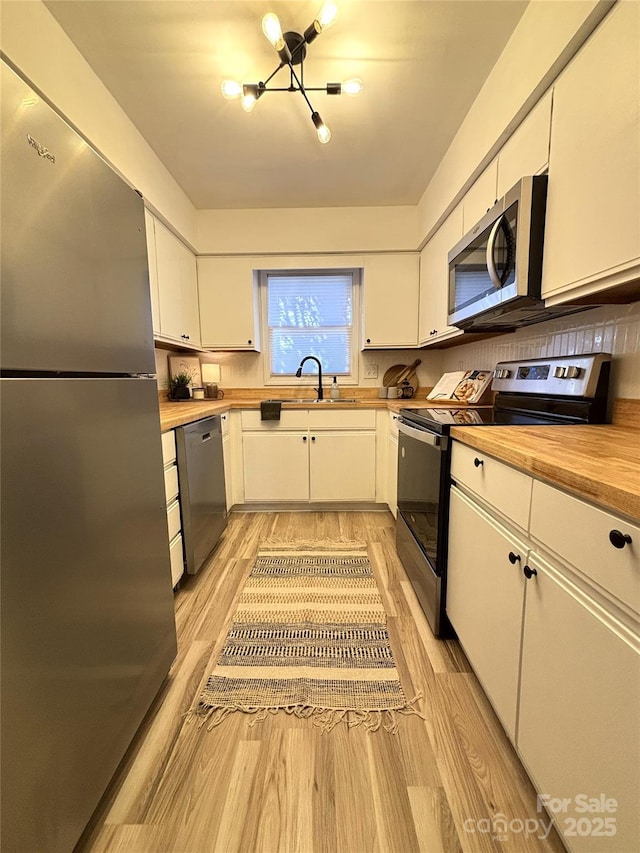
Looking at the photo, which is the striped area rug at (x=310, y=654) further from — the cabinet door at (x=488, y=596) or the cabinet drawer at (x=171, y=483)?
the cabinet drawer at (x=171, y=483)

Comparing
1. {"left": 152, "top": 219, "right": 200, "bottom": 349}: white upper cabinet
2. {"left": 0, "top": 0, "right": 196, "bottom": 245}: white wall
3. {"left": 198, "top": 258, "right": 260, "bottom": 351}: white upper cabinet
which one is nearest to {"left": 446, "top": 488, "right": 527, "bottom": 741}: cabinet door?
{"left": 152, "top": 219, "right": 200, "bottom": 349}: white upper cabinet

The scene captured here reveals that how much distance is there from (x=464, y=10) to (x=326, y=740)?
8.40 feet

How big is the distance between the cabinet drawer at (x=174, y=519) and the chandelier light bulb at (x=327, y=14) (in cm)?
200

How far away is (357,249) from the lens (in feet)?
9.04

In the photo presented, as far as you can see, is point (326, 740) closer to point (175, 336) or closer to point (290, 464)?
point (290, 464)

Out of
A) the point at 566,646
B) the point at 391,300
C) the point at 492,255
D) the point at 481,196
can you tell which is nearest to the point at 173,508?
the point at 566,646

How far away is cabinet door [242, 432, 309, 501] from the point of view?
8.85ft

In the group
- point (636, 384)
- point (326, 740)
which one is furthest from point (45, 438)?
point (636, 384)

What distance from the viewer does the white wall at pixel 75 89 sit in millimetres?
1158

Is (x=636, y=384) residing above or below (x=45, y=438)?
above

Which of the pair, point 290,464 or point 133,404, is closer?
point 133,404

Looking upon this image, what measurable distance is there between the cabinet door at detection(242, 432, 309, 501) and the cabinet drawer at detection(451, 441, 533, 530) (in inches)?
61.8

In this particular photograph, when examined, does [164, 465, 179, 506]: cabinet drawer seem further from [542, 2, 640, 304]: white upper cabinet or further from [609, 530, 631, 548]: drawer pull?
[542, 2, 640, 304]: white upper cabinet

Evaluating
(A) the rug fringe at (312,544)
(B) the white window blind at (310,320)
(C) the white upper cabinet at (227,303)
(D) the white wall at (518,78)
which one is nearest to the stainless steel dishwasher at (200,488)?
(A) the rug fringe at (312,544)
